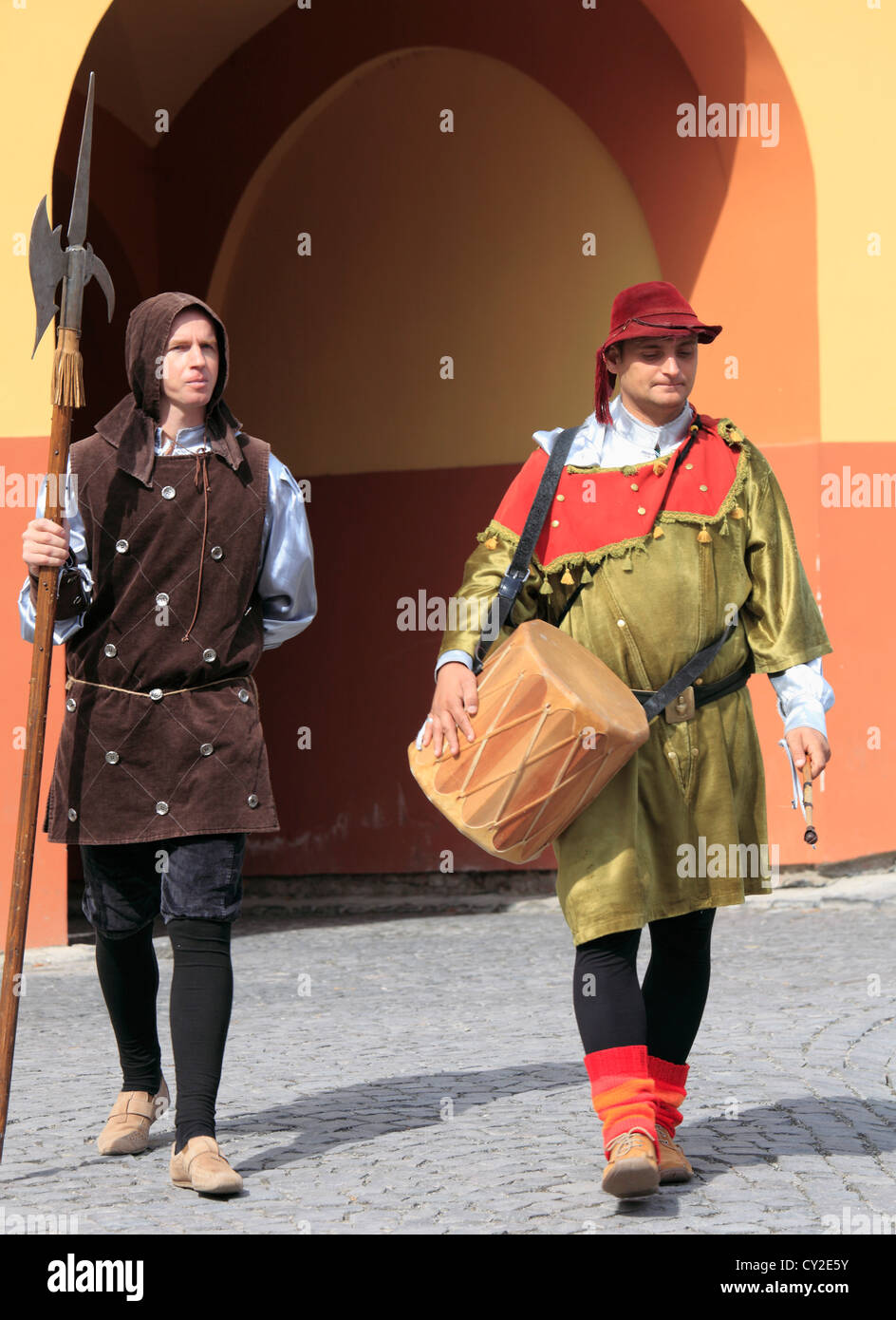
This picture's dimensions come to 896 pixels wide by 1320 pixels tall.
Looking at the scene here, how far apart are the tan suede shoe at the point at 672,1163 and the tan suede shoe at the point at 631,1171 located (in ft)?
0.83

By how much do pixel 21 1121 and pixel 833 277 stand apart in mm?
5755

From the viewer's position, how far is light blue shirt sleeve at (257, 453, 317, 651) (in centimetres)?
423

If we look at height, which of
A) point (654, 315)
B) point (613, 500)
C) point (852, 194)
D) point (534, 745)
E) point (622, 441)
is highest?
point (852, 194)

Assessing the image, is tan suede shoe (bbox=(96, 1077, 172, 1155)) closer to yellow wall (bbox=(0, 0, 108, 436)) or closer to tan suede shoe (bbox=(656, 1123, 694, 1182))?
tan suede shoe (bbox=(656, 1123, 694, 1182))

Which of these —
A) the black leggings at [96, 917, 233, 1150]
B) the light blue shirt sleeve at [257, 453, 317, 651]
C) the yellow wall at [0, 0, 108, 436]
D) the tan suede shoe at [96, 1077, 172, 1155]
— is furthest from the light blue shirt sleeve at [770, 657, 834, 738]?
the yellow wall at [0, 0, 108, 436]

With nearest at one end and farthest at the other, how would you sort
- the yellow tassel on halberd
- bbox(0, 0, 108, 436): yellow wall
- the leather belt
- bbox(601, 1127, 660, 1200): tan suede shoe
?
bbox(601, 1127, 660, 1200): tan suede shoe < the leather belt < the yellow tassel on halberd < bbox(0, 0, 108, 436): yellow wall

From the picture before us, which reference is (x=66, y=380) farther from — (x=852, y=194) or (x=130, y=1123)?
(x=852, y=194)

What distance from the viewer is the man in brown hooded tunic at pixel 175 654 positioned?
13.3ft

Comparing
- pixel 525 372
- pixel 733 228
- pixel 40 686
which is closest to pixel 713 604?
pixel 40 686

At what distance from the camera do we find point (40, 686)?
13.2ft

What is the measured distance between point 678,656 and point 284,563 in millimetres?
962

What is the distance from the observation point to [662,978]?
13.3ft

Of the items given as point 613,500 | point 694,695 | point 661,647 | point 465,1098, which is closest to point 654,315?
point 613,500

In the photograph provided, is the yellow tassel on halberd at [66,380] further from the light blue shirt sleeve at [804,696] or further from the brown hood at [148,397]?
the light blue shirt sleeve at [804,696]
